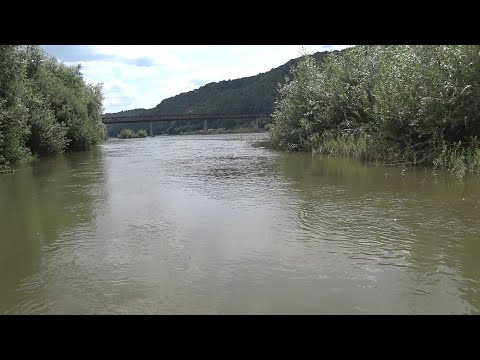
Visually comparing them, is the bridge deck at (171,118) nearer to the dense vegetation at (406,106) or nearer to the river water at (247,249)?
the dense vegetation at (406,106)

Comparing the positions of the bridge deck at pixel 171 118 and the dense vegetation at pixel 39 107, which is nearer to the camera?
the dense vegetation at pixel 39 107

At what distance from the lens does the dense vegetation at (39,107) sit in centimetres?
2212

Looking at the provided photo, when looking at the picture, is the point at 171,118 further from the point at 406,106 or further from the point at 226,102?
the point at 406,106

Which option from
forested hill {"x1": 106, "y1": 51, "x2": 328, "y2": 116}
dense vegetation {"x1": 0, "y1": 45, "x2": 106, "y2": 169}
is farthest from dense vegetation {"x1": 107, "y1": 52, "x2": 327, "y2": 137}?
dense vegetation {"x1": 0, "y1": 45, "x2": 106, "y2": 169}

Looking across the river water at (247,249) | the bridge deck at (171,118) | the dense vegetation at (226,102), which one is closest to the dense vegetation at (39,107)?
the river water at (247,249)

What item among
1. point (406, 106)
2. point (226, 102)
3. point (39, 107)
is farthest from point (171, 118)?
point (406, 106)

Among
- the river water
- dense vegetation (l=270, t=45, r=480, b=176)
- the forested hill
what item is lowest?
the river water

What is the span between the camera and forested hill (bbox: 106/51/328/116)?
310 ft

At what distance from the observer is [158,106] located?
436 feet

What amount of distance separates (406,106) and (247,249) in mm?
12097

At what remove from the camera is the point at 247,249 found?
7.71 m

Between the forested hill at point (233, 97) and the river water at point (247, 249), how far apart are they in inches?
2638

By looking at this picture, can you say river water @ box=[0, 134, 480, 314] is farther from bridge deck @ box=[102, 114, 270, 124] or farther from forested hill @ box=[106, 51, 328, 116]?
bridge deck @ box=[102, 114, 270, 124]
